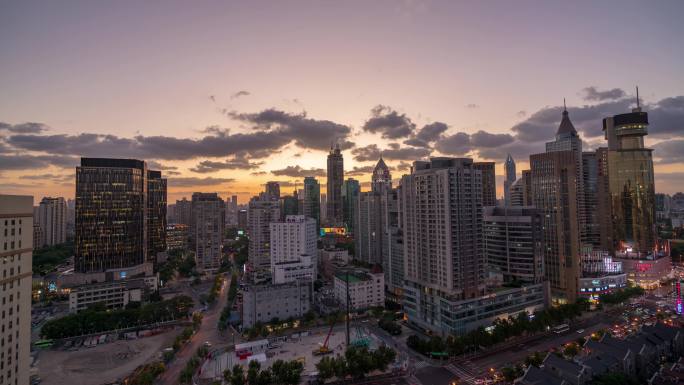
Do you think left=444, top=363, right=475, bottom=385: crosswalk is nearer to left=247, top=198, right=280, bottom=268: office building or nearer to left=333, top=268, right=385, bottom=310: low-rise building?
left=333, top=268, right=385, bottom=310: low-rise building

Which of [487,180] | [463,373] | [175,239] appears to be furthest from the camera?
[175,239]

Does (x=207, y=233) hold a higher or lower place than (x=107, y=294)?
higher

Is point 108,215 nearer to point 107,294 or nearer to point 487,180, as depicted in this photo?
point 107,294

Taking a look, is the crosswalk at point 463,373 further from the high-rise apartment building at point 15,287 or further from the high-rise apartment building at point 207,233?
the high-rise apartment building at point 207,233

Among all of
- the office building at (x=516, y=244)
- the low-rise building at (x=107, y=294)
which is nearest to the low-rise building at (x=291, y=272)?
the low-rise building at (x=107, y=294)

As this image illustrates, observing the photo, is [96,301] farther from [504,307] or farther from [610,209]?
[610,209]

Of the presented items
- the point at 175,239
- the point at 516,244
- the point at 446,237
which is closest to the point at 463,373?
the point at 446,237
